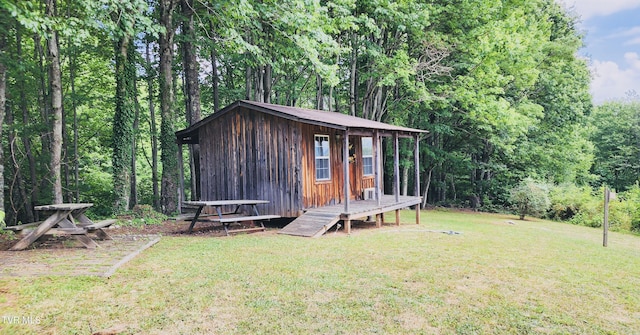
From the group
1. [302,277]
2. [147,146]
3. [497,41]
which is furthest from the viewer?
[147,146]

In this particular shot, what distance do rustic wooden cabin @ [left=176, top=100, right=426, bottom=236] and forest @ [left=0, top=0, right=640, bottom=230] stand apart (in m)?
1.93

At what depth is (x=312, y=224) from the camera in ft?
30.6

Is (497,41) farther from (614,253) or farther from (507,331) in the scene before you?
(507,331)

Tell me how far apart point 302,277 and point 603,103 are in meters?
41.4

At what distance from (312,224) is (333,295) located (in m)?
4.79

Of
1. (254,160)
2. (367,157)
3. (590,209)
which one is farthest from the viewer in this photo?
(590,209)

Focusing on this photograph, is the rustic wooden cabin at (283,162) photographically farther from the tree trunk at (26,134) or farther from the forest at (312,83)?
the tree trunk at (26,134)

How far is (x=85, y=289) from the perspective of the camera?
4.46 meters

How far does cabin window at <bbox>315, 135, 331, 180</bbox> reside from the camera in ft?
36.1

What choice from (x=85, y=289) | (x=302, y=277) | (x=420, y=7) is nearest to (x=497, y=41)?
(x=420, y=7)

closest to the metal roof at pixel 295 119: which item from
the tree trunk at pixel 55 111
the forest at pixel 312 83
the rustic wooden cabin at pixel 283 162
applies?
the rustic wooden cabin at pixel 283 162

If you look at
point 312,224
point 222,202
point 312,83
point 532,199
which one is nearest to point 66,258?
point 222,202

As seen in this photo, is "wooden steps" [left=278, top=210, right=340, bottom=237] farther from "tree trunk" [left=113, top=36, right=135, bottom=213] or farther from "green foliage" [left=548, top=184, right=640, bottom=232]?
"green foliage" [left=548, top=184, right=640, bottom=232]

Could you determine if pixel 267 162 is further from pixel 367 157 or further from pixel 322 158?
pixel 367 157
